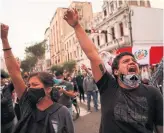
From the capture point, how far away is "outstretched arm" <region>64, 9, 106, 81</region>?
2236 mm

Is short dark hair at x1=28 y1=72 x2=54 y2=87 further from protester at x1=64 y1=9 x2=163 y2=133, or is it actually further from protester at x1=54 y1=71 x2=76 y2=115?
protester at x1=54 y1=71 x2=76 y2=115

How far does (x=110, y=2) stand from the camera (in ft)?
90.3

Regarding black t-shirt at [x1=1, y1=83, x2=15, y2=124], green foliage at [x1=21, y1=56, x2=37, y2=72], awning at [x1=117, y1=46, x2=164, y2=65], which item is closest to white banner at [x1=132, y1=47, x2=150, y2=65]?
awning at [x1=117, y1=46, x2=164, y2=65]

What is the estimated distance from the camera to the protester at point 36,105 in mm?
2232

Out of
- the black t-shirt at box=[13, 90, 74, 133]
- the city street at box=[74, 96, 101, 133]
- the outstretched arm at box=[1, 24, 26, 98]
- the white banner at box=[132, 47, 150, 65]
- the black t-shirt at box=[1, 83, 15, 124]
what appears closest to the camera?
the black t-shirt at box=[13, 90, 74, 133]

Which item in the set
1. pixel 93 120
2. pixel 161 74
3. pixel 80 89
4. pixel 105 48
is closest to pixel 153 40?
pixel 105 48

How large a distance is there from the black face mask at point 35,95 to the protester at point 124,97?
0.60 m

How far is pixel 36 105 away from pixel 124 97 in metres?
0.90

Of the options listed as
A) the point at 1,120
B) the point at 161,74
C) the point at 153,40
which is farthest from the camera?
the point at 153,40

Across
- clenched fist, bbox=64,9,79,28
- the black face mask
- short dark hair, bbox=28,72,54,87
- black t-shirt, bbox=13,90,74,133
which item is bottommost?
black t-shirt, bbox=13,90,74,133

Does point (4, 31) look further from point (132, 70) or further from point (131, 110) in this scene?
point (131, 110)

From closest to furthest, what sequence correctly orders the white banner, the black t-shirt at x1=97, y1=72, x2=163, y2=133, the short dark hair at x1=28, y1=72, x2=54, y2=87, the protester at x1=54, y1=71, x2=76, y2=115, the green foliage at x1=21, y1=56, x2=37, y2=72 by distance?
the black t-shirt at x1=97, y1=72, x2=163, y2=133, the short dark hair at x1=28, y1=72, x2=54, y2=87, the protester at x1=54, y1=71, x2=76, y2=115, the white banner, the green foliage at x1=21, y1=56, x2=37, y2=72

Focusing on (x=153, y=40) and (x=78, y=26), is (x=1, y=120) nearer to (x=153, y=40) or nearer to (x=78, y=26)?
(x=78, y=26)

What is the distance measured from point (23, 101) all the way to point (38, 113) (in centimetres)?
19
